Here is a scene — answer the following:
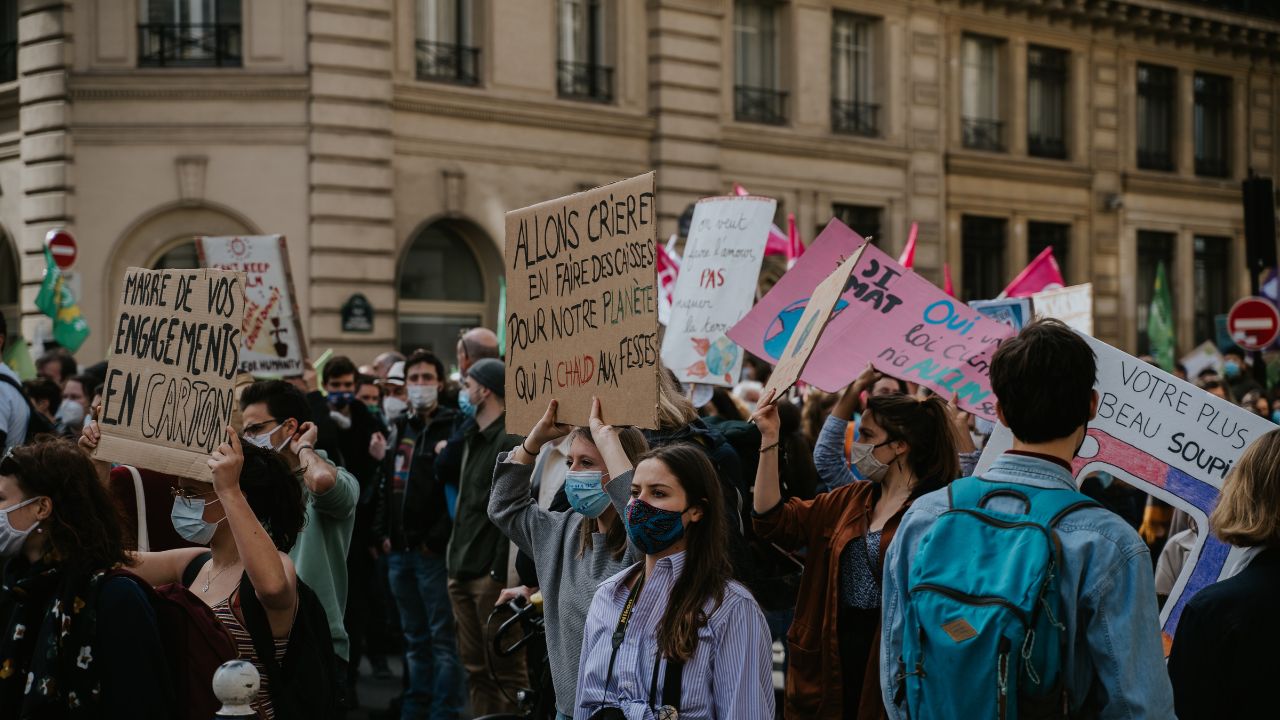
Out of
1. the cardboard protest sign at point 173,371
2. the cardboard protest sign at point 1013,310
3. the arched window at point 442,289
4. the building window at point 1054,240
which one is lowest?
the cardboard protest sign at point 173,371

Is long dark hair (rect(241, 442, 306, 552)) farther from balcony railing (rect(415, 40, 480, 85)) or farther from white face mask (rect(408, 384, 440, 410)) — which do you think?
balcony railing (rect(415, 40, 480, 85))

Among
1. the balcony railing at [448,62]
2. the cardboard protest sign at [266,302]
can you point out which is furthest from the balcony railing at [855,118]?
the cardboard protest sign at [266,302]

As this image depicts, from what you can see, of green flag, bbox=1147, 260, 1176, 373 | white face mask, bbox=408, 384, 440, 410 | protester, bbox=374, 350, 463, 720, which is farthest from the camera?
green flag, bbox=1147, 260, 1176, 373

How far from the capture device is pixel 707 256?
881 centimetres

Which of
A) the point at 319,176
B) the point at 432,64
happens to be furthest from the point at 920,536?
the point at 432,64

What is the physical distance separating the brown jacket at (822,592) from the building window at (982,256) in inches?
863

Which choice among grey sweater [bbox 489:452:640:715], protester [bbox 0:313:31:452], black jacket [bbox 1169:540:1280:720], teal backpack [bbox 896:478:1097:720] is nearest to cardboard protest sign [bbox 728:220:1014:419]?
grey sweater [bbox 489:452:640:715]

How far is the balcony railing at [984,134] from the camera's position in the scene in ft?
89.1

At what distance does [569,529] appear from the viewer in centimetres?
510

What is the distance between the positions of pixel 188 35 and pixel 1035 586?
1811 cm

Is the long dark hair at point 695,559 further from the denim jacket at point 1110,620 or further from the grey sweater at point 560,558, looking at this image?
the denim jacket at point 1110,620

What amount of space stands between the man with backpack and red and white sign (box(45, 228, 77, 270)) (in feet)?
47.3

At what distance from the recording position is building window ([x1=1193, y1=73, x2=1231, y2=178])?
103 ft

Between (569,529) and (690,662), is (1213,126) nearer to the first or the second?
(569,529)
